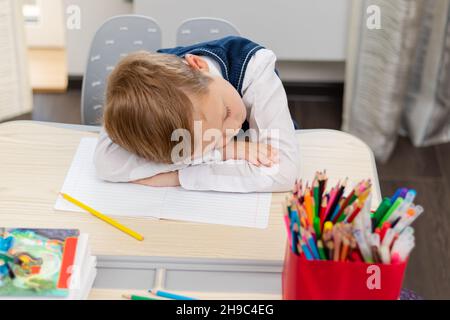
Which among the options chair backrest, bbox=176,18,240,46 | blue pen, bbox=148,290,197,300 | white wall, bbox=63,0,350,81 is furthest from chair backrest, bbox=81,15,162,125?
white wall, bbox=63,0,350,81

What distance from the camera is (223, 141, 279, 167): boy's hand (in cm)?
130

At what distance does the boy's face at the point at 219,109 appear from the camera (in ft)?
3.89

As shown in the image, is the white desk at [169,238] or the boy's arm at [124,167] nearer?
the white desk at [169,238]

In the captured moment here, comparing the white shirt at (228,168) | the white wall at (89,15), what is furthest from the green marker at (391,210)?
the white wall at (89,15)

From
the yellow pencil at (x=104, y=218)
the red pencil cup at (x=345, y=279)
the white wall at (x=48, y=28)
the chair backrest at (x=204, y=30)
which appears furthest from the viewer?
the white wall at (x=48, y=28)

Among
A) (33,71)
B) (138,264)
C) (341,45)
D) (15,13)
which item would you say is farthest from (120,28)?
(33,71)

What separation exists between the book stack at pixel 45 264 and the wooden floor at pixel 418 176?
3.70 ft

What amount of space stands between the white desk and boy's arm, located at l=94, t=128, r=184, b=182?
3.2 inches

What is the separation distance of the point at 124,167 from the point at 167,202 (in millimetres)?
104

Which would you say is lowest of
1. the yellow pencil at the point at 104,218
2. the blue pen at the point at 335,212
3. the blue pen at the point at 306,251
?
the yellow pencil at the point at 104,218

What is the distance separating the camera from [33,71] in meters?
2.84

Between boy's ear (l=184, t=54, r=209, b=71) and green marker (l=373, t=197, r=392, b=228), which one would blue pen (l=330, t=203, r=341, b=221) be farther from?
boy's ear (l=184, t=54, r=209, b=71)

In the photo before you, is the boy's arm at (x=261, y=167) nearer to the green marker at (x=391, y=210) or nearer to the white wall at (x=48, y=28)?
the green marker at (x=391, y=210)

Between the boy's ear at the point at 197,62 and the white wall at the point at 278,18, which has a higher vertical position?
the boy's ear at the point at 197,62
